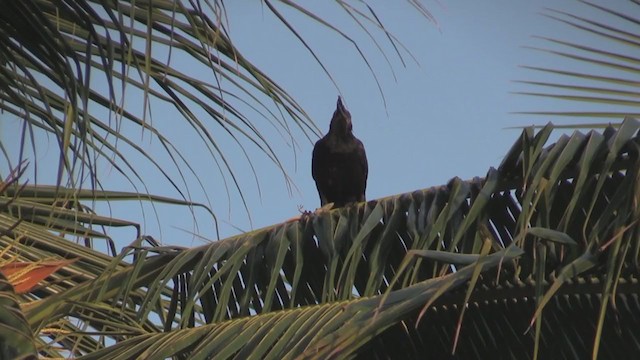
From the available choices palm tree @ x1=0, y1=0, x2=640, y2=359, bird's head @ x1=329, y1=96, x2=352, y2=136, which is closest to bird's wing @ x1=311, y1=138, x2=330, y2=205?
bird's head @ x1=329, y1=96, x2=352, y2=136

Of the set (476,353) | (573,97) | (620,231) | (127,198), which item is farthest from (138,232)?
→ (620,231)

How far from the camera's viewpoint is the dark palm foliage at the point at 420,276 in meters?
2.27

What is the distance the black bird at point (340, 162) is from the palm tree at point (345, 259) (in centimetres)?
256

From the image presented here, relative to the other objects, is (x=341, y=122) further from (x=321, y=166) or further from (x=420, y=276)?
(x=420, y=276)

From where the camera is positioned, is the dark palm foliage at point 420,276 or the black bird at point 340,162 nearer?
the dark palm foliage at point 420,276

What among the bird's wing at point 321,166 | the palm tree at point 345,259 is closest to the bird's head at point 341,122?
the bird's wing at point 321,166

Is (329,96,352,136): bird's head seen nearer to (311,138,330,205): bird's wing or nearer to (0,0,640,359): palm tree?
(311,138,330,205): bird's wing

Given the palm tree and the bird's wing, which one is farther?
the bird's wing

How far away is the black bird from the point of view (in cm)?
584

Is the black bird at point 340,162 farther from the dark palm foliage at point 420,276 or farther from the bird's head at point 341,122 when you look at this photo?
the dark palm foliage at point 420,276

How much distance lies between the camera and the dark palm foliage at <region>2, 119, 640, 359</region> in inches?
89.3

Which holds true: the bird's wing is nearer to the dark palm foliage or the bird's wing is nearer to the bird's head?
the bird's head

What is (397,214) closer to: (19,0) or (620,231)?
(620,231)

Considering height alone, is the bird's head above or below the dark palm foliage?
above
